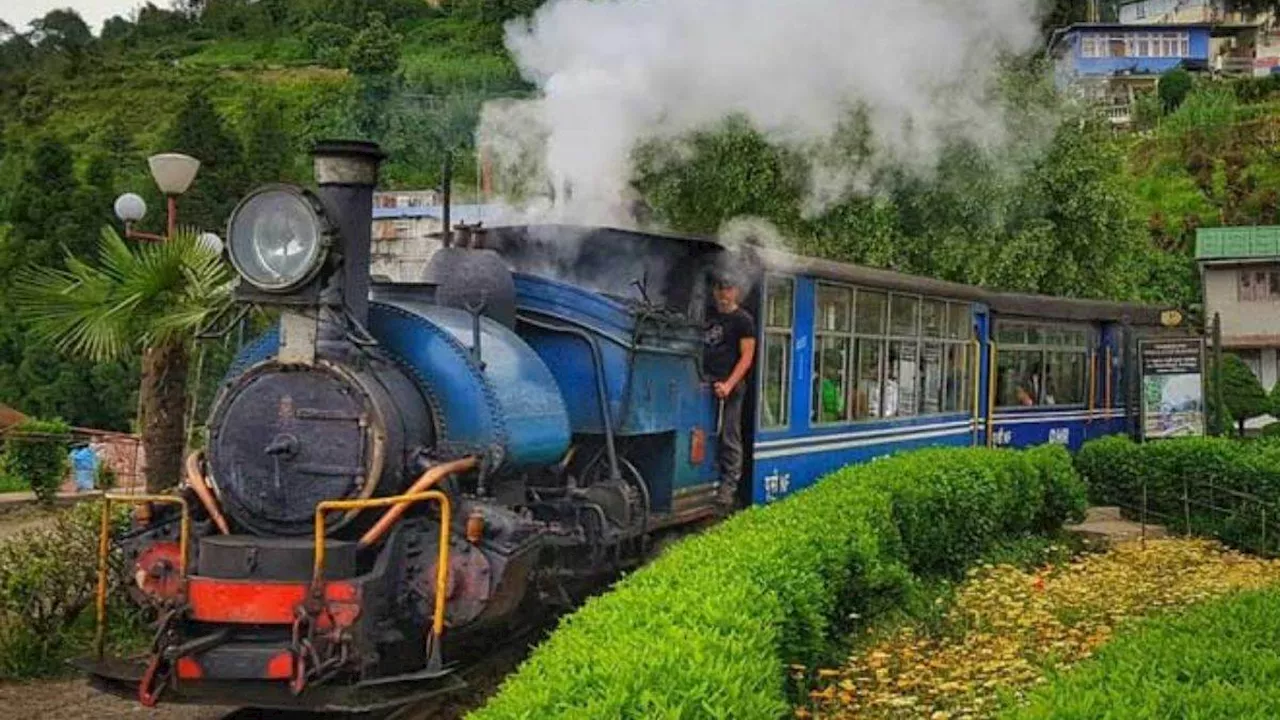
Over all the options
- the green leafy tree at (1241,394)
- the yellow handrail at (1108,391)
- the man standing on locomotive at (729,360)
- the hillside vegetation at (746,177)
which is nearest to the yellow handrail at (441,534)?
the hillside vegetation at (746,177)

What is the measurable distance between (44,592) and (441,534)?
3592 mm

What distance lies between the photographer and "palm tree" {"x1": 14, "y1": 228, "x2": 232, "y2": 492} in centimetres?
966

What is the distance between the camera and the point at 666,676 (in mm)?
4547

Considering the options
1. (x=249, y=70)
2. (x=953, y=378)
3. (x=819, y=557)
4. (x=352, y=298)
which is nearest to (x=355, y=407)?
(x=352, y=298)

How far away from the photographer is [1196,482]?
1508cm

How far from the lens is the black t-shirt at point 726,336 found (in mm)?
10430

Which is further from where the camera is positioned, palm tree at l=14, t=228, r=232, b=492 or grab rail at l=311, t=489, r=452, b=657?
palm tree at l=14, t=228, r=232, b=492

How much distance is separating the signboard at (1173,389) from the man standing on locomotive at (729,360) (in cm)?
910

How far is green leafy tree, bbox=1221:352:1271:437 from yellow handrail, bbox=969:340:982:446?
18.4 m

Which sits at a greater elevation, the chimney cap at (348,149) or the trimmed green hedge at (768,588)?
the chimney cap at (348,149)

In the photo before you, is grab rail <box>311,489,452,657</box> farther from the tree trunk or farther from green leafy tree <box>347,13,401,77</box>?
green leafy tree <box>347,13,401,77</box>

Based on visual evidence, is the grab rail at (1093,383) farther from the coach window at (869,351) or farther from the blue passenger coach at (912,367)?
the coach window at (869,351)

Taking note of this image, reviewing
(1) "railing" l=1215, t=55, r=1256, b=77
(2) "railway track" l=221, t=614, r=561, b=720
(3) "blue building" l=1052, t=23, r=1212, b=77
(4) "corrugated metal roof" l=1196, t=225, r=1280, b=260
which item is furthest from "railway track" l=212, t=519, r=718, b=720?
(1) "railing" l=1215, t=55, r=1256, b=77

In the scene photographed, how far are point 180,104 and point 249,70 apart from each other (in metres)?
16.8
